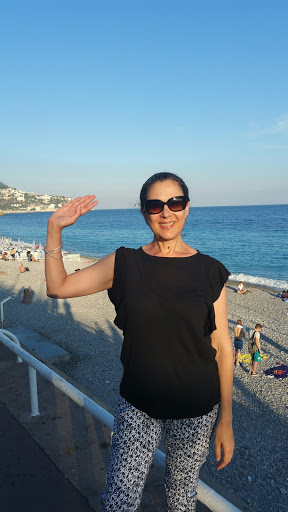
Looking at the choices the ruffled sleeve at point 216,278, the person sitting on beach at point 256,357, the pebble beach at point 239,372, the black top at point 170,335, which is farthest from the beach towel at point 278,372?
the ruffled sleeve at point 216,278

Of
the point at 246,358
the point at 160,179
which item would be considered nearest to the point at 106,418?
the point at 160,179

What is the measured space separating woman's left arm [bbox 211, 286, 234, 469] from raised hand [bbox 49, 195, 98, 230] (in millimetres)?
812

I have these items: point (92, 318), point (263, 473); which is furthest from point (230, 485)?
point (92, 318)

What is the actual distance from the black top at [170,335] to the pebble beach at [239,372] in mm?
1878

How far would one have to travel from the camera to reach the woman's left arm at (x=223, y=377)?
1.77 meters

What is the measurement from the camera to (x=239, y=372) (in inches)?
388

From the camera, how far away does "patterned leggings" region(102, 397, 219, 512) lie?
5.43ft

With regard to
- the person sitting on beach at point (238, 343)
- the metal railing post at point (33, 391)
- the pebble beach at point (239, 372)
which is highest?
the metal railing post at point (33, 391)

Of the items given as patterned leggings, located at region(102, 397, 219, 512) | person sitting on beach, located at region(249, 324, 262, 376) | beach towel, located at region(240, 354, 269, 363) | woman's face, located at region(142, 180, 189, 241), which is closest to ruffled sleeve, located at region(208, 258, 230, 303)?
woman's face, located at region(142, 180, 189, 241)

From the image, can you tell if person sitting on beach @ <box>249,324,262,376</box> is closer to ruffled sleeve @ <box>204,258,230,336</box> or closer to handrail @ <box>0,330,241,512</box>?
handrail @ <box>0,330,241,512</box>

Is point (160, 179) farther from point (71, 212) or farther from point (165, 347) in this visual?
point (165, 347)

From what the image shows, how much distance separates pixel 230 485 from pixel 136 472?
15.0ft

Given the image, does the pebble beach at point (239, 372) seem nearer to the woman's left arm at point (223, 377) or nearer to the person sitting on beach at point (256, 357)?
the person sitting on beach at point (256, 357)

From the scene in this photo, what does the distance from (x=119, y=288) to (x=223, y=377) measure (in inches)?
25.9
